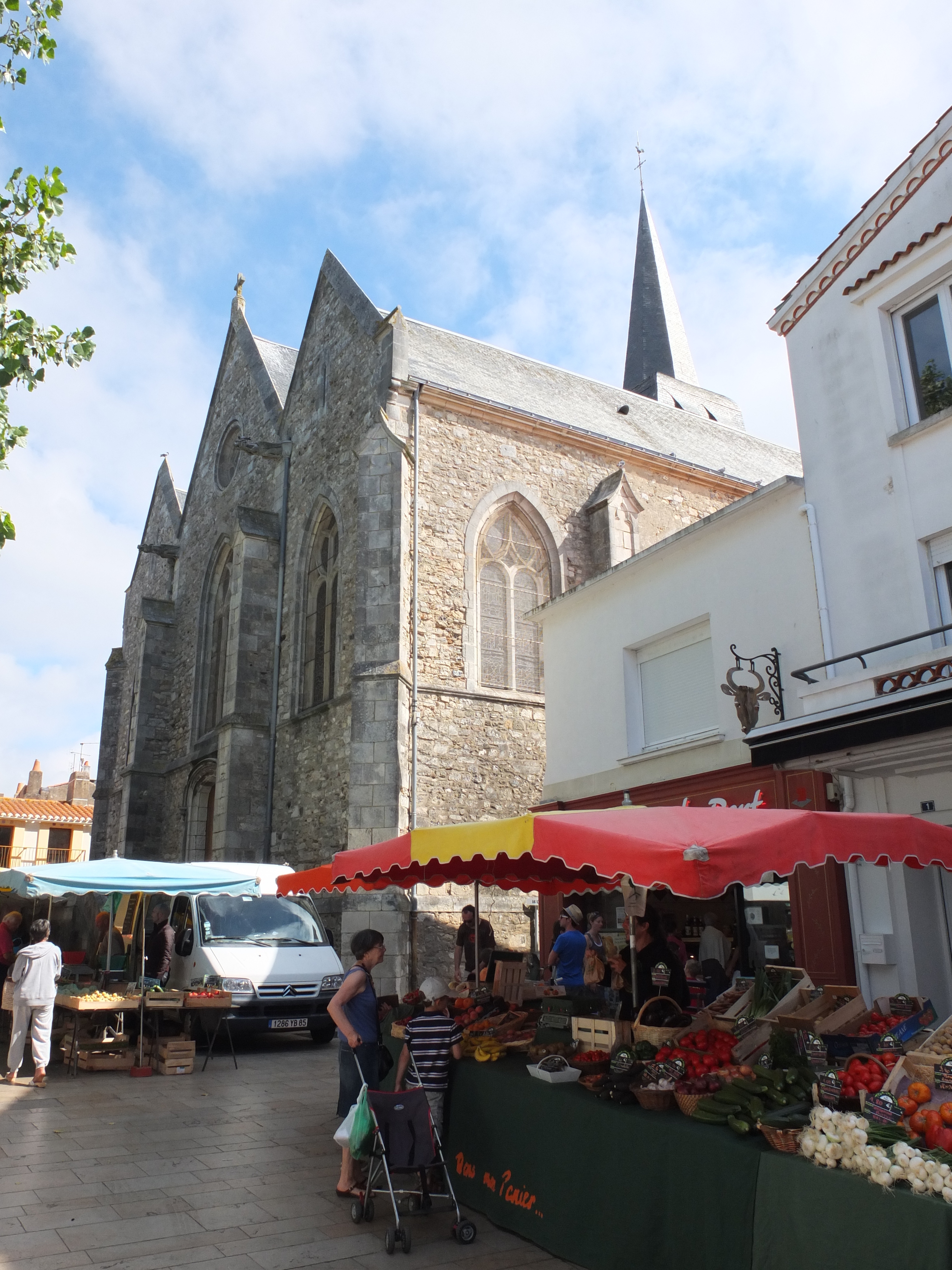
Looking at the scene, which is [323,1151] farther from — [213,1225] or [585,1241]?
[585,1241]

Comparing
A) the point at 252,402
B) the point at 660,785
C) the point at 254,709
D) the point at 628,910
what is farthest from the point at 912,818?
the point at 252,402

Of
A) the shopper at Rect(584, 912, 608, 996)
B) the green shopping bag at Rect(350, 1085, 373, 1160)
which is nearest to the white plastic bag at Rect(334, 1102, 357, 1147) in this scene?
the green shopping bag at Rect(350, 1085, 373, 1160)

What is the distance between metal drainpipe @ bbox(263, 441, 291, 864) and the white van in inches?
210

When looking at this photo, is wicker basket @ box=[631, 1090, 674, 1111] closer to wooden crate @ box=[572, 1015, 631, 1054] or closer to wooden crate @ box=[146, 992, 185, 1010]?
wooden crate @ box=[572, 1015, 631, 1054]

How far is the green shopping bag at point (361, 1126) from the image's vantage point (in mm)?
5016

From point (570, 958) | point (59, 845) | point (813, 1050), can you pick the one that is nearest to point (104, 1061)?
point (570, 958)

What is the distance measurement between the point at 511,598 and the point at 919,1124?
13898mm

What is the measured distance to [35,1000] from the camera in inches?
344

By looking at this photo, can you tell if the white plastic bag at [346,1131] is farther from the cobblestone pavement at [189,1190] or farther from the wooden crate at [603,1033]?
the wooden crate at [603,1033]

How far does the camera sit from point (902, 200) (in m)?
9.01

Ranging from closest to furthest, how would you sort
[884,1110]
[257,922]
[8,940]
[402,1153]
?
[884,1110] < [402,1153] < [8,940] < [257,922]

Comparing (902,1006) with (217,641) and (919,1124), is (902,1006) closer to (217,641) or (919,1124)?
(919,1124)

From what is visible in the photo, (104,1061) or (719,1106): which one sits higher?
(719,1106)

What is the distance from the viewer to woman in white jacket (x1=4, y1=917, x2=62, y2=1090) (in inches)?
343
